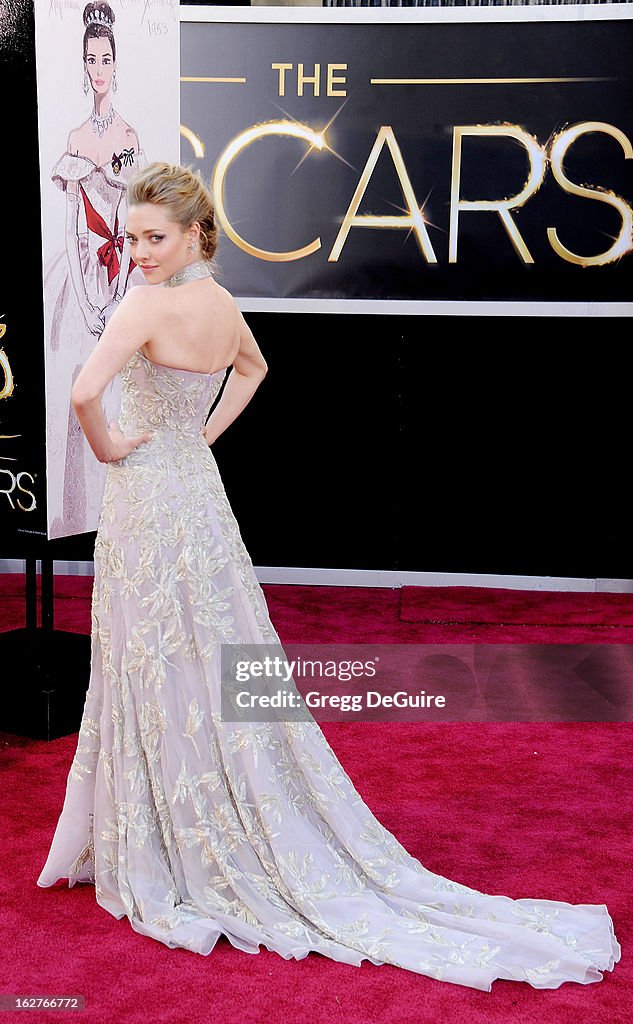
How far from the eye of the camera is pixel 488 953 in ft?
8.04

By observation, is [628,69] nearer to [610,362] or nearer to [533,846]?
[610,362]

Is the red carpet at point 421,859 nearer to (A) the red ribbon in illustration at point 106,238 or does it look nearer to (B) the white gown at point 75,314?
(B) the white gown at point 75,314

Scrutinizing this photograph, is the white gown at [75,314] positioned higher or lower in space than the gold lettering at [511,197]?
lower

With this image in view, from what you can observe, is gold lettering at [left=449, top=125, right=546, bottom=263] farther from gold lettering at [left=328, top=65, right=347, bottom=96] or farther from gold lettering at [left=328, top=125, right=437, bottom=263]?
gold lettering at [left=328, top=65, right=347, bottom=96]

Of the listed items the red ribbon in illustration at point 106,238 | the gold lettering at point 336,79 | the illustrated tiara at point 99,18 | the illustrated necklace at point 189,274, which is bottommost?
the illustrated necklace at point 189,274

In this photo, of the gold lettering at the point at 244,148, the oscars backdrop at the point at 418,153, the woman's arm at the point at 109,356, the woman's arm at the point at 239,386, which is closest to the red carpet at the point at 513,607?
the oscars backdrop at the point at 418,153

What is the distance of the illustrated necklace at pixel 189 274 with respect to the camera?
8.57ft

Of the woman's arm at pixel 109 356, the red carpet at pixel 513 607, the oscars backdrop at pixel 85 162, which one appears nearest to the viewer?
the woman's arm at pixel 109 356

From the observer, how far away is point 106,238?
379 cm

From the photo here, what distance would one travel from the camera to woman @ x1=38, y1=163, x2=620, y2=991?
8.32 feet

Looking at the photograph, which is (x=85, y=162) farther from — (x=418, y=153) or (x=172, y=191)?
(x=418, y=153)

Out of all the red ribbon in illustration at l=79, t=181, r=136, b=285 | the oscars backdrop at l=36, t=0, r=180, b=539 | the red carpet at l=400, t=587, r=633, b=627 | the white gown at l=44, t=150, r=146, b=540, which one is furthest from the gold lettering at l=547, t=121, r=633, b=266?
the red ribbon in illustration at l=79, t=181, r=136, b=285

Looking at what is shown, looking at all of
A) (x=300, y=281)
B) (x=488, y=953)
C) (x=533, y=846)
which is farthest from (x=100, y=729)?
(x=300, y=281)

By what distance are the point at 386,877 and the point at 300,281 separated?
4029 mm
